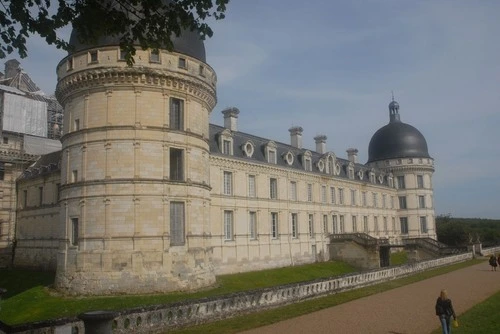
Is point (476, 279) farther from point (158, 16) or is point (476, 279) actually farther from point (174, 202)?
point (158, 16)

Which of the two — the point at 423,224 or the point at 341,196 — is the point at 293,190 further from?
the point at 423,224

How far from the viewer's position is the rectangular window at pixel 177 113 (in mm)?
22609

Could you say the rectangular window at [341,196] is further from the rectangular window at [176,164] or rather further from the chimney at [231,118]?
the rectangular window at [176,164]

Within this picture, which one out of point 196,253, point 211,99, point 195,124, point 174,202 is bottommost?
point 196,253

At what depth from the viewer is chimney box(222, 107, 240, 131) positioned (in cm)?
3594

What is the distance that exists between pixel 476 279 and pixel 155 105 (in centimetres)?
1968

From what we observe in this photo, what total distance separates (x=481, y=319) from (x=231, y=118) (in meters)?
25.4

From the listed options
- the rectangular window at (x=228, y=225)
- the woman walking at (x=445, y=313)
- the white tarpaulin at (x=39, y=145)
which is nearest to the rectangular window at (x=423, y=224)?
the rectangular window at (x=228, y=225)

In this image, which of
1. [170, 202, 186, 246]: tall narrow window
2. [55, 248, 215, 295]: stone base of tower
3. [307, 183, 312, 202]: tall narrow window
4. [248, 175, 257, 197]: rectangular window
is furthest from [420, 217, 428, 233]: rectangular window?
[170, 202, 186, 246]: tall narrow window

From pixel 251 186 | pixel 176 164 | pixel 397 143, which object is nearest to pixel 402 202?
pixel 397 143

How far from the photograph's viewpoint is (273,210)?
116 ft

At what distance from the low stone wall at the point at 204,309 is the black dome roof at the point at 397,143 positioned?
3751 centimetres

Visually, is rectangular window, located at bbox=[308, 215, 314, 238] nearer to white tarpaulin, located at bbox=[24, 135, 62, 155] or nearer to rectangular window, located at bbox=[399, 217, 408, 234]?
rectangular window, located at bbox=[399, 217, 408, 234]

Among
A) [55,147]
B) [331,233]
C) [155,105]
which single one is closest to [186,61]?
[155,105]
